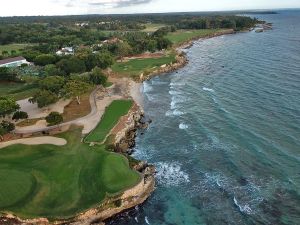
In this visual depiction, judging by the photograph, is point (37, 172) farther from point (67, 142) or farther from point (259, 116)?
point (259, 116)

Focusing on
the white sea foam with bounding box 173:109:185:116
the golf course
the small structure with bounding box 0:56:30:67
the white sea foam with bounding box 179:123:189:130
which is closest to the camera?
the golf course

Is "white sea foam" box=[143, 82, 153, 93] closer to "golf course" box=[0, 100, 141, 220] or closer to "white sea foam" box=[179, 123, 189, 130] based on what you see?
"white sea foam" box=[179, 123, 189, 130]

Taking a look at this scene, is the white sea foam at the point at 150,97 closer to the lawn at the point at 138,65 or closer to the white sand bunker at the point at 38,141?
the lawn at the point at 138,65

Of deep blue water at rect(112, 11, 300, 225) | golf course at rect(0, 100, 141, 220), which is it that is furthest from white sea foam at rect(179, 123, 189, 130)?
golf course at rect(0, 100, 141, 220)

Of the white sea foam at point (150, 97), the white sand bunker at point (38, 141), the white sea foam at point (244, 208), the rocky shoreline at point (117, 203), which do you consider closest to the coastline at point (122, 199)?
the rocky shoreline at point (117, 203)

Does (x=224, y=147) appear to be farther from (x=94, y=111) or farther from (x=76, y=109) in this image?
(x=76, y=109)

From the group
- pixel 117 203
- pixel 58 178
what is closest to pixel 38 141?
pixel 58 178
